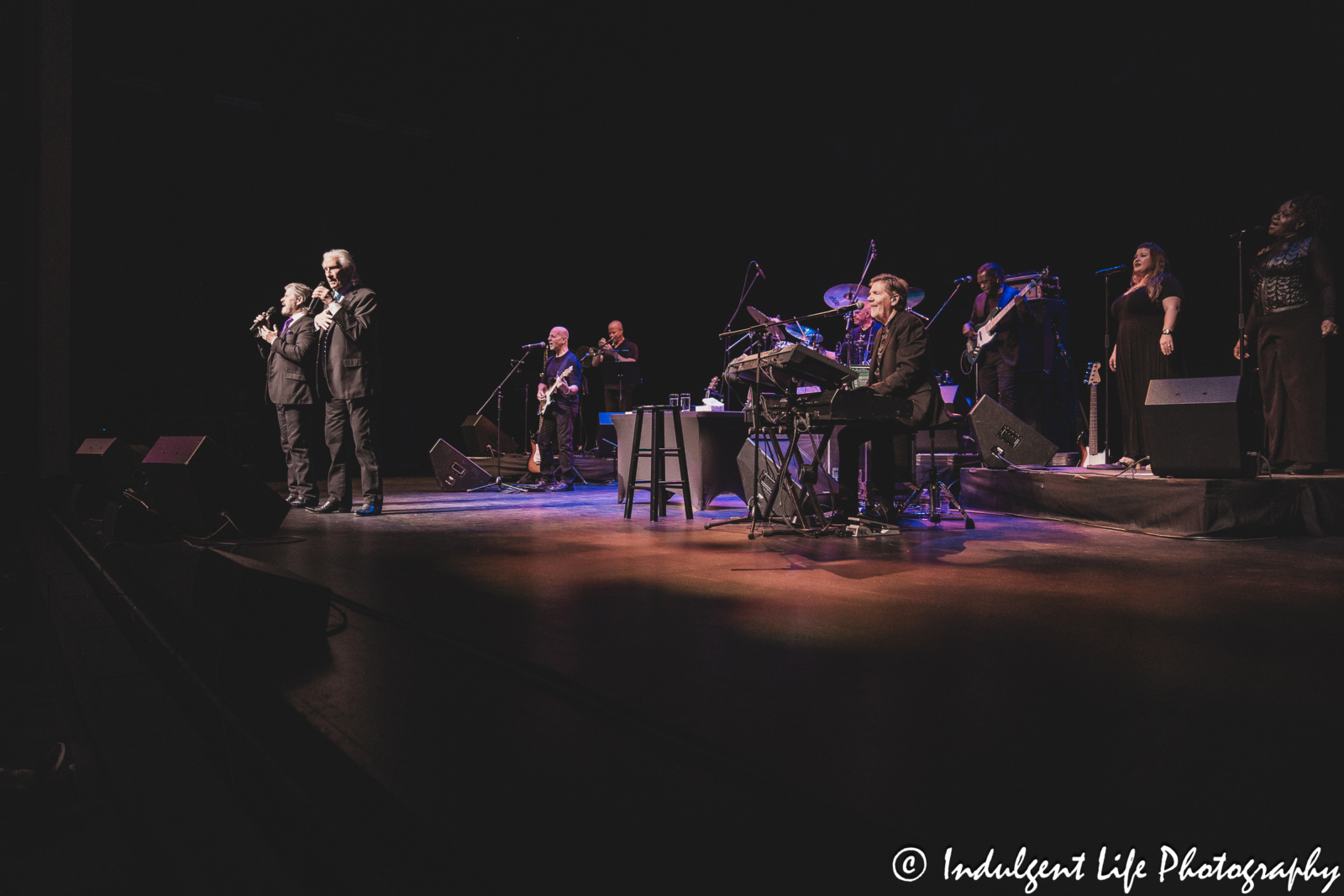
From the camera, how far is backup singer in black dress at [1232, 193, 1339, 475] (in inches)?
176

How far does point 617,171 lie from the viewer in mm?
9641

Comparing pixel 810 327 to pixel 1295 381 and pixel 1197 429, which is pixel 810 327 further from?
pixel 1295 381

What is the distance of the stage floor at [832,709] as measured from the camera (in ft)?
3.16

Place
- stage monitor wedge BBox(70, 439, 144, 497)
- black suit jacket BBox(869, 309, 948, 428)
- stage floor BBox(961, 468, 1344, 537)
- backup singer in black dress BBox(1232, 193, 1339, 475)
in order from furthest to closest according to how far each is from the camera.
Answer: stage monitor wedge BBox(70, 439, 144, 497)
backup singer in black dress BBox(1232, 193, 1339, 475)
black suit jacket BBox(869, 309, 948, 428)
stage floor BBox(961, 468, 1344, 537)

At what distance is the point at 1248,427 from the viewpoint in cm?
422

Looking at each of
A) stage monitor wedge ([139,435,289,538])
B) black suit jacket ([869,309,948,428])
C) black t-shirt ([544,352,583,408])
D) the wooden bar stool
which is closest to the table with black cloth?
the wooden bar stool

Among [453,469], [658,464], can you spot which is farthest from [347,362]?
[453,469]

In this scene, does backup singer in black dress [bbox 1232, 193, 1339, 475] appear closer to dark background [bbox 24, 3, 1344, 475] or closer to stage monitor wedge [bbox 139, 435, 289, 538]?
dark background [bbox 24, 3, 1344, 475]

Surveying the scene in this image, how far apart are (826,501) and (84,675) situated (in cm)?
452

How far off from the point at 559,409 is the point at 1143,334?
5391mm

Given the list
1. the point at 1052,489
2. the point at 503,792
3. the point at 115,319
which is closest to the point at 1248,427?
the point at 1052,489

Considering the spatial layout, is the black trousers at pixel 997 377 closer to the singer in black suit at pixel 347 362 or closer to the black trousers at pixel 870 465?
the black trousers at pixel 870 465

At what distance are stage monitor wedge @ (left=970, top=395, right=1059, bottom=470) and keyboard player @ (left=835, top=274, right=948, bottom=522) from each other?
1600mm

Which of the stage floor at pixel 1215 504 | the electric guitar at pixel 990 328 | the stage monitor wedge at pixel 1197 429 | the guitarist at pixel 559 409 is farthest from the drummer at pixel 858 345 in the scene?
the stage monitor wedge at pixel 1197 429
